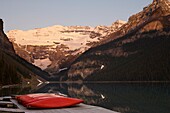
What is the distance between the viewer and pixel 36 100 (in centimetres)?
1419

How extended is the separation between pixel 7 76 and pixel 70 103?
91.1 meters

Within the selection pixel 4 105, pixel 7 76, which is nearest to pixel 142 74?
pixel 7 76

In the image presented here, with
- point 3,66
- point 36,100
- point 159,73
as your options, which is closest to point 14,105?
point 36,100

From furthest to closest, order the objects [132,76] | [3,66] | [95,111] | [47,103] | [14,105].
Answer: [132,76], [3,66], [14,105], [47,103], [95,111]

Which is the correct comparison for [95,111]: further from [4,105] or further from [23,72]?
[23,72]

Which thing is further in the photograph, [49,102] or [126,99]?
[126,99]

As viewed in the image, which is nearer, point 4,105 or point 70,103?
point 70,103

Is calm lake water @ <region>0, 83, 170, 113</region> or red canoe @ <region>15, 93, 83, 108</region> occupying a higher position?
red canoe @ <region>15, 93, 83, 108</region>

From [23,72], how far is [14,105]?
6717 inches

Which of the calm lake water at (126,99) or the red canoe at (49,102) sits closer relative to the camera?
the red canoe at (49,102)

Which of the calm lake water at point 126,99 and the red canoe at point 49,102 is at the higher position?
the red canoe at point 49,102

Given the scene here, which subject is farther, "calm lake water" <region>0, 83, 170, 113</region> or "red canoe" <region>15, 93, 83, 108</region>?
"calm lake water" <region>0, 83, 170, 113</region>

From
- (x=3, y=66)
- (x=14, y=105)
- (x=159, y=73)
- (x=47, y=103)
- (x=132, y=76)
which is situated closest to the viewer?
(x=47, y=103)

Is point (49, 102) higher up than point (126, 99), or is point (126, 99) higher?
point (49, 102)
